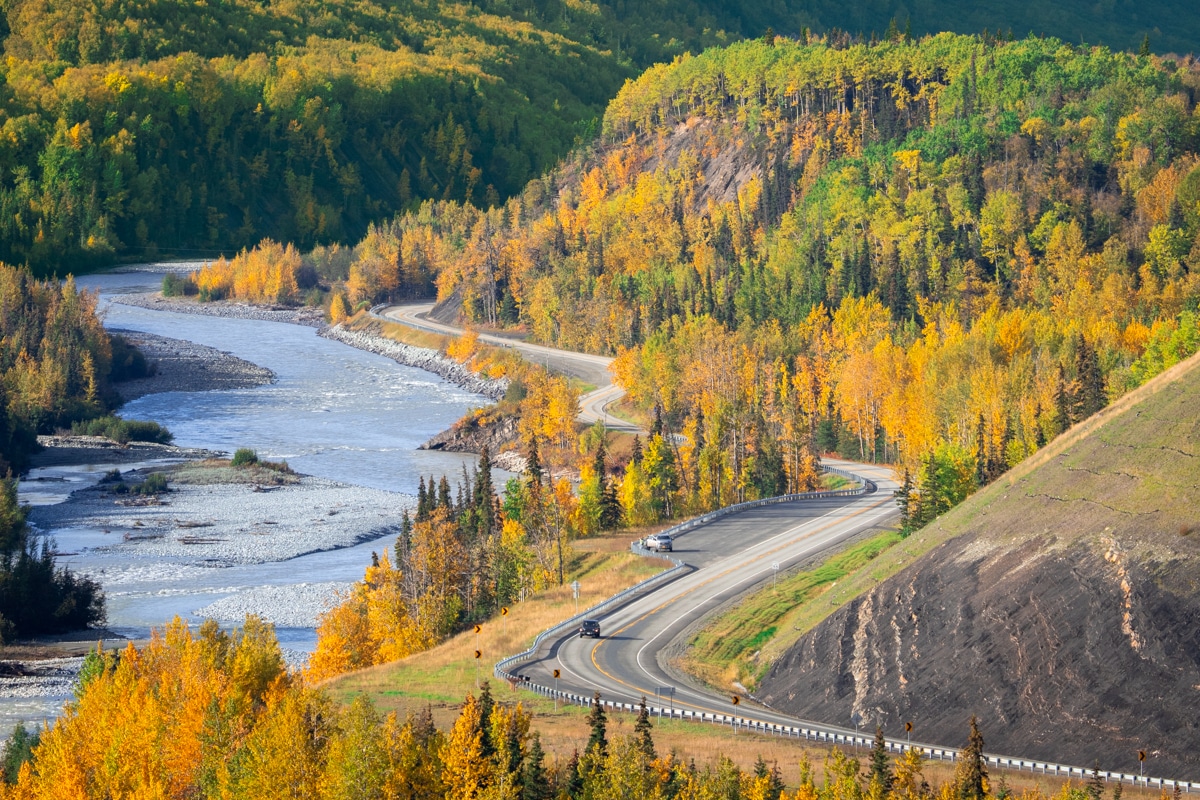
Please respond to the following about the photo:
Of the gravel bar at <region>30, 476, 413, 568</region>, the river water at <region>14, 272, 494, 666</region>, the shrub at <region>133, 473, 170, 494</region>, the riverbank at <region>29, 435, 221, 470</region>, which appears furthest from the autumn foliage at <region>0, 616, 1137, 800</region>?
the riverbank at <region>29, 435, 221, 470</region>

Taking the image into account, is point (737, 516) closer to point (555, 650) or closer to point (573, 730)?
point (555, 650)

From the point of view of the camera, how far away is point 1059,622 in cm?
7444

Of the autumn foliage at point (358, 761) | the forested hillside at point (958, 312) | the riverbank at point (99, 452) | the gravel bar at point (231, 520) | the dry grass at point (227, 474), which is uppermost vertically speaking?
the forested hillside at point (958, 312)

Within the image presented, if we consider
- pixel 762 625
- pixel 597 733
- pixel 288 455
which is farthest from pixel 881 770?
pixel 288 455

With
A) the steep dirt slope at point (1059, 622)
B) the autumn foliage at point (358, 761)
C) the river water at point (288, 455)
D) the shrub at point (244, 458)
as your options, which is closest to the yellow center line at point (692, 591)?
the steep dirt slope at point (1059, 622)

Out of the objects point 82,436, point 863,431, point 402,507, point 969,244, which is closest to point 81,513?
point 402,507

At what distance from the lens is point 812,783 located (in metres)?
58.8

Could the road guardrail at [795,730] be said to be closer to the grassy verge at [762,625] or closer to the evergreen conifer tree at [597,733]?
the grassy verge at [762,625]

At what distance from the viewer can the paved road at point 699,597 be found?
262ft

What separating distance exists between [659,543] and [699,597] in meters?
11.9

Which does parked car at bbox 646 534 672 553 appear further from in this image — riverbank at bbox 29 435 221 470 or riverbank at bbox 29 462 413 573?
riverbank at bbox 29 435 221 470

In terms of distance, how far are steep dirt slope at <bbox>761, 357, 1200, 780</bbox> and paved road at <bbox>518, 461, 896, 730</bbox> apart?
4914mm

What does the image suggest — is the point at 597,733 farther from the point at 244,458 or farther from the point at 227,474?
the point at 244,458

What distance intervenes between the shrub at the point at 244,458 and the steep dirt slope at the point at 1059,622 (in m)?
81.4
